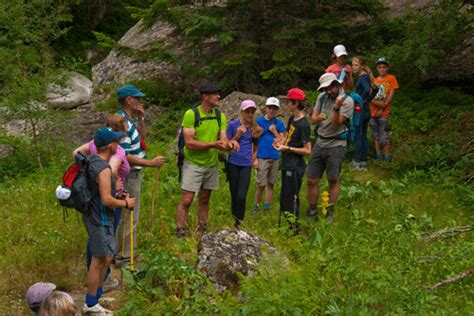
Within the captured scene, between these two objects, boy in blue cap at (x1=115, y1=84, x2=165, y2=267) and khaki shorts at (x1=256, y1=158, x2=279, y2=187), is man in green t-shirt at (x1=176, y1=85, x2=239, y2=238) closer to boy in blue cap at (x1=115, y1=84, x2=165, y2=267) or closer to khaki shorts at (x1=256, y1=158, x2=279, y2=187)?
boy in blue cap at (x1=115, y1=84, x2=165, y2=267)

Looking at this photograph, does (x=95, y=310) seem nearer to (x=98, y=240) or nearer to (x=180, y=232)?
(x=98, y=240)

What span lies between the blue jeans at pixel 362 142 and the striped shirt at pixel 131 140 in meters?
5.31

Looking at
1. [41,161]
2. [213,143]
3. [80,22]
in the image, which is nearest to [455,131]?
[213,143]

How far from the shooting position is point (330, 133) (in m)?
7.91

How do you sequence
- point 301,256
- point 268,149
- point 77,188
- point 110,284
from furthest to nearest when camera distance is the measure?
1. point 268,149
2. point 110,284
3. point 301,256
4. point 77,188

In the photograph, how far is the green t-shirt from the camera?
7211mm

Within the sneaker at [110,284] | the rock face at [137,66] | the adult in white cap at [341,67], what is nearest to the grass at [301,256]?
the sneaker at [110,284]

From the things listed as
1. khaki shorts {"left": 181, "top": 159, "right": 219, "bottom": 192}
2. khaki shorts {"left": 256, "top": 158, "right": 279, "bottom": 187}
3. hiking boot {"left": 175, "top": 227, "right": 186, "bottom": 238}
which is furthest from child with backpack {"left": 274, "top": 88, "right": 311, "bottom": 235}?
hiking boot {"left": 175, "top": 227, "right": 186, "bottom": 238}

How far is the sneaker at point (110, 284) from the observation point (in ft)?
21.5

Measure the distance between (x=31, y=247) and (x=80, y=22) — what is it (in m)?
20.9

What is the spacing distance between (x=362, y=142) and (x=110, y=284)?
19.4 feet

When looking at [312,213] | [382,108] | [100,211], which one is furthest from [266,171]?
[100,211]

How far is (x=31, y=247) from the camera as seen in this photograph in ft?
24.4

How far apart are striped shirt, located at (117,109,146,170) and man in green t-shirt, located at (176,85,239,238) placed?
689mm
